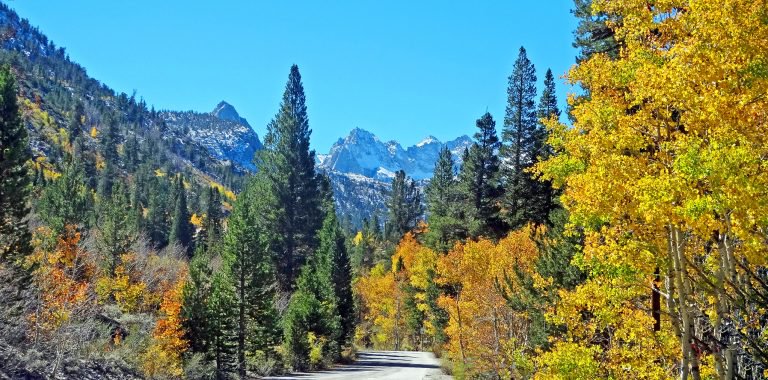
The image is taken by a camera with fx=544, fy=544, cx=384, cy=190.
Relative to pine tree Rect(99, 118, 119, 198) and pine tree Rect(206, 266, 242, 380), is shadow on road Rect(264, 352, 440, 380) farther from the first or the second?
pine tree Rect(99, 118, 119, 198)

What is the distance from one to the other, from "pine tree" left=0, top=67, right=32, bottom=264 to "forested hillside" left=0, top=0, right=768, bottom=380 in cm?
11

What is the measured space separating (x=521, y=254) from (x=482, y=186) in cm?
1903

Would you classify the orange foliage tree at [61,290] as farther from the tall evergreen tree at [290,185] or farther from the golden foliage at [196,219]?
the golden foliage at [196,219]

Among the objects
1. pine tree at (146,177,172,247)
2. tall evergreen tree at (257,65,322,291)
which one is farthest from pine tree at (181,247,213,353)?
pine tree at (146,177,172,247)

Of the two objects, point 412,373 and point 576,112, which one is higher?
point 576,112

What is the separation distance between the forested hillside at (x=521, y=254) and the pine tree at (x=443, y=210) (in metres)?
0.41

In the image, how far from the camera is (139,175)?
138375mm

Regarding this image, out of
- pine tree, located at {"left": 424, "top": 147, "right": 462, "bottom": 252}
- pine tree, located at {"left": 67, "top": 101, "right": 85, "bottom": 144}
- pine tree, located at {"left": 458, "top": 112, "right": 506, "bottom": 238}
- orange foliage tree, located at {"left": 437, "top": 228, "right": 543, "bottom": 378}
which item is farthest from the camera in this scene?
pine tree, located at {"left": 67, "top": 101, "right": 85, "bottom": 144}

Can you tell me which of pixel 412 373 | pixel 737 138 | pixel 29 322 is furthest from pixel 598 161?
pixel 412 373

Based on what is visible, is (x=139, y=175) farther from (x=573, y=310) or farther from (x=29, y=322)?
(x=573, y=310)

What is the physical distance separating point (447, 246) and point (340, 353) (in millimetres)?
14066

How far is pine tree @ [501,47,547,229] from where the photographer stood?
4469 centimetres

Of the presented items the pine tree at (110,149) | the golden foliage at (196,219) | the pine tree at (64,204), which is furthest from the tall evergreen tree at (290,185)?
the pine tree at (110,149)

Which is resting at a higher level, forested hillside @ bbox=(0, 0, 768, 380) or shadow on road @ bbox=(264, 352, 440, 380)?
forested hillside @ bbox=(0, 0, 768, 380)
